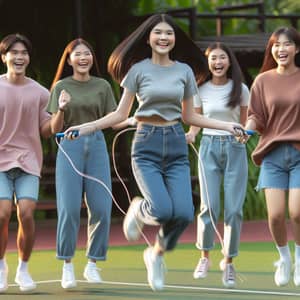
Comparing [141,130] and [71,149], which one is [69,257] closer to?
[71,149]

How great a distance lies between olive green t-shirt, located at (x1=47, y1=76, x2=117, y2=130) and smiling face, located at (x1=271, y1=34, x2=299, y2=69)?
1.49 m

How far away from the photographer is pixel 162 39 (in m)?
7.85

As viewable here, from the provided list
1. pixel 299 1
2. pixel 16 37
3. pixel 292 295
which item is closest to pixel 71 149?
pixel 16 37

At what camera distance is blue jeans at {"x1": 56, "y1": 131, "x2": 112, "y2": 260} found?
29.2 ft

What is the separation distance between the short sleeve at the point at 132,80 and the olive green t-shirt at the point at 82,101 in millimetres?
1027

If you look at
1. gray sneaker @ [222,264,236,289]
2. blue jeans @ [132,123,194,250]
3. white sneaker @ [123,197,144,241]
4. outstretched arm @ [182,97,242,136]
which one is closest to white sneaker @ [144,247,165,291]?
blue jeans @ [132,123,194,250]

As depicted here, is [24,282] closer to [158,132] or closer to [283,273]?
[158,132]

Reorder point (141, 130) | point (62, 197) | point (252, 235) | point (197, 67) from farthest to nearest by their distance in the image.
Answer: point (252, 235) < point (62, 197) < point (197, 67) < point (141, 130)

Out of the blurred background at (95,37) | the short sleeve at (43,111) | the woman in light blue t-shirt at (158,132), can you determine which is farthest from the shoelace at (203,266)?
the blurred background at (95,37)

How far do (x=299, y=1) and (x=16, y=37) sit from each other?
16723mm

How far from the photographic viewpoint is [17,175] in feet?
28.6

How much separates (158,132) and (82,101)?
127cm

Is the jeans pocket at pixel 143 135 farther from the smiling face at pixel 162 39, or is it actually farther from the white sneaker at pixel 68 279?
the white sneaker at pixel 68 279

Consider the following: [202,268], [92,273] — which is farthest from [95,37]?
[92,273]
